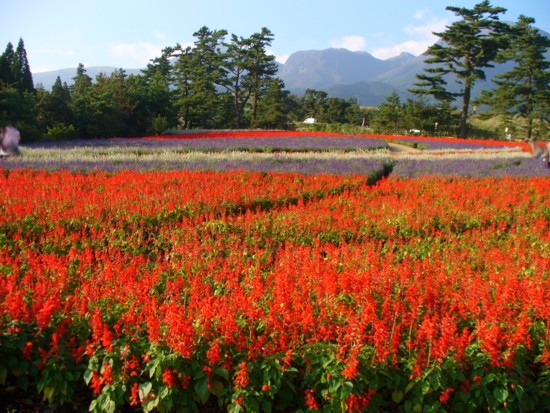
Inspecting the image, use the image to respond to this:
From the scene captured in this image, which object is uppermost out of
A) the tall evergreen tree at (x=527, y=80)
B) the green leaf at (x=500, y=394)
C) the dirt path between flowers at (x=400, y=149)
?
the tall evergreen tree at (x=527, y=80)

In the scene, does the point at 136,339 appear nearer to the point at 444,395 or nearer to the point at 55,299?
the point at 55,299

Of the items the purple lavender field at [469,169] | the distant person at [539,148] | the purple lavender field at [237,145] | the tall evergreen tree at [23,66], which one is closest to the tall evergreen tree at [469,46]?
the purple lavender field at [237,145]

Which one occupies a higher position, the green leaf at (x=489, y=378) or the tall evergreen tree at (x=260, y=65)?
the tall evergreen tree at (x=260, y=65)

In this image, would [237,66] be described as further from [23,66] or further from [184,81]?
[23,66]

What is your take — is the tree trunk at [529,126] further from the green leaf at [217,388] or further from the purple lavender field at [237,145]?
the green leaf at [217,388]

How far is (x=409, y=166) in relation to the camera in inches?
520

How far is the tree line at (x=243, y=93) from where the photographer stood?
23.4 m

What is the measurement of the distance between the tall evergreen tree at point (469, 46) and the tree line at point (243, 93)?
0.08m

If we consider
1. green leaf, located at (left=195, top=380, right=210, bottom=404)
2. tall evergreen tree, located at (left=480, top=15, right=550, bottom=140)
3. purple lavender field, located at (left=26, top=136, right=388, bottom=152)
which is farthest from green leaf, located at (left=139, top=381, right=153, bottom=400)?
tall evergreen tree, located at (left=480, top=15, right=550, bottom=140)

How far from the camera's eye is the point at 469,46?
34781 mm

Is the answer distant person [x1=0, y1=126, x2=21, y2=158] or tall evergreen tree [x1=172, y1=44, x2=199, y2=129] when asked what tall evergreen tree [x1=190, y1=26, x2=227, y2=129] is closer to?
tall evergreen tree [x1=172, y1=44, x2=199, y2=129]

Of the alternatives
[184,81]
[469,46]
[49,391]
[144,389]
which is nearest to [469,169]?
[144,389]

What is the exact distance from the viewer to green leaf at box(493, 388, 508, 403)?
283 centimetres

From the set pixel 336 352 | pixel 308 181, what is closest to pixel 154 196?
pixel 308 181
